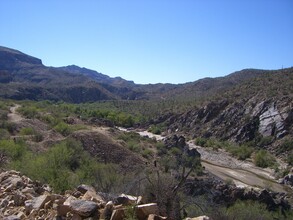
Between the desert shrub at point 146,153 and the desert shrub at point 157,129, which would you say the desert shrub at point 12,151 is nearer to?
the desert shrub at point 146,153

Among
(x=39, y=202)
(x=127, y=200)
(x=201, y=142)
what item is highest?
(x=127, y=200)

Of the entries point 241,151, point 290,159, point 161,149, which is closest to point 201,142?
point 241,151

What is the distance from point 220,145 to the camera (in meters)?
64.0

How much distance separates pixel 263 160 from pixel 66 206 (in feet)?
159

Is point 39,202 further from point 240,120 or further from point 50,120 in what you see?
point 240,120

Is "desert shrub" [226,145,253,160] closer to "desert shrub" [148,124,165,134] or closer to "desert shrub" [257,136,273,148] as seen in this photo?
"desert shrub" [257,136,273,148]

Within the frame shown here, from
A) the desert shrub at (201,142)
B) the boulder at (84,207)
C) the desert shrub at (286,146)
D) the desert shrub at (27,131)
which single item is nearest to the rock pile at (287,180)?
the desert shrub at (286,146)

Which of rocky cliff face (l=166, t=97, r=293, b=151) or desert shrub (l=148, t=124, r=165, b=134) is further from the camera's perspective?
desert shrub (l=148, t=124, r=165, b=134)

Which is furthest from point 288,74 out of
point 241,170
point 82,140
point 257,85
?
point 82,140

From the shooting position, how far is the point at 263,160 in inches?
2100

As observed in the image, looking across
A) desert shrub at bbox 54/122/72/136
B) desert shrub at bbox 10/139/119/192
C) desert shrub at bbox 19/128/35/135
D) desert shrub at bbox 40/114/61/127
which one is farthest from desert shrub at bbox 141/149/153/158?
desert shrub at bbox 40/114/61/127

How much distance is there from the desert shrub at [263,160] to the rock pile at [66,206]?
1805 inches

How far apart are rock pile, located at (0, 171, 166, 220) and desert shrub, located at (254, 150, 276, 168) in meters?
45.8

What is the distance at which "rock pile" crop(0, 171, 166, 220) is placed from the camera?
810cm
